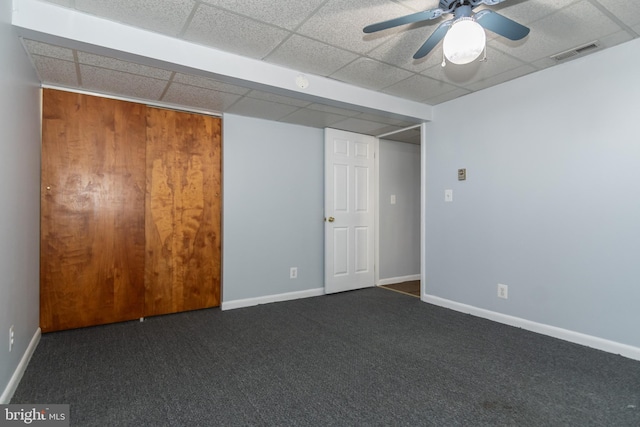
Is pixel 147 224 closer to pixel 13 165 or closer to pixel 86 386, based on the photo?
pixel 13 165

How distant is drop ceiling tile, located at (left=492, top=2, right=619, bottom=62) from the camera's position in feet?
6.72

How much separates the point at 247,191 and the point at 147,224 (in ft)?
3.61

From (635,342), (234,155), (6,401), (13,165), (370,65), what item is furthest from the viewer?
(234,155)

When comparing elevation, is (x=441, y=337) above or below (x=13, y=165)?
below

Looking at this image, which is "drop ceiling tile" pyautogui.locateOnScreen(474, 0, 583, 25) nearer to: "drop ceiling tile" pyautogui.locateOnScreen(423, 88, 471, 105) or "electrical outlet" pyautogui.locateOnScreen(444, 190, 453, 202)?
"drop ceiling tile" pyautogui.locateOnScreen(423, 88, 471, 105)

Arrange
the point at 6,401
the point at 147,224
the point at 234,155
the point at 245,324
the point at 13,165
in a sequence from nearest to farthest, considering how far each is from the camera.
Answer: the point at 6,401 < the point at 13,165 < the point at 245,324 < the point at 147,224 < the point at 234,155

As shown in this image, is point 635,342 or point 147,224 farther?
point 147,224

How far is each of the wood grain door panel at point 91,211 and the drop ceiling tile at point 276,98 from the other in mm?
1198

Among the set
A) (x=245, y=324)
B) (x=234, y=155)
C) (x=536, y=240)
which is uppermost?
(x=234, y=155)

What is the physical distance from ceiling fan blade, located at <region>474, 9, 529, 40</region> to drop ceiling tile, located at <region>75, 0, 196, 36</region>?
5.41ft

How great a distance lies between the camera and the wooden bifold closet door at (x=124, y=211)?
2904mm

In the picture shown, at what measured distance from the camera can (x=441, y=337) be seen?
2.75 m

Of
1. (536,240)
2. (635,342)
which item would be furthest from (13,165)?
(635,342)

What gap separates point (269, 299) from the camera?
153 inches
